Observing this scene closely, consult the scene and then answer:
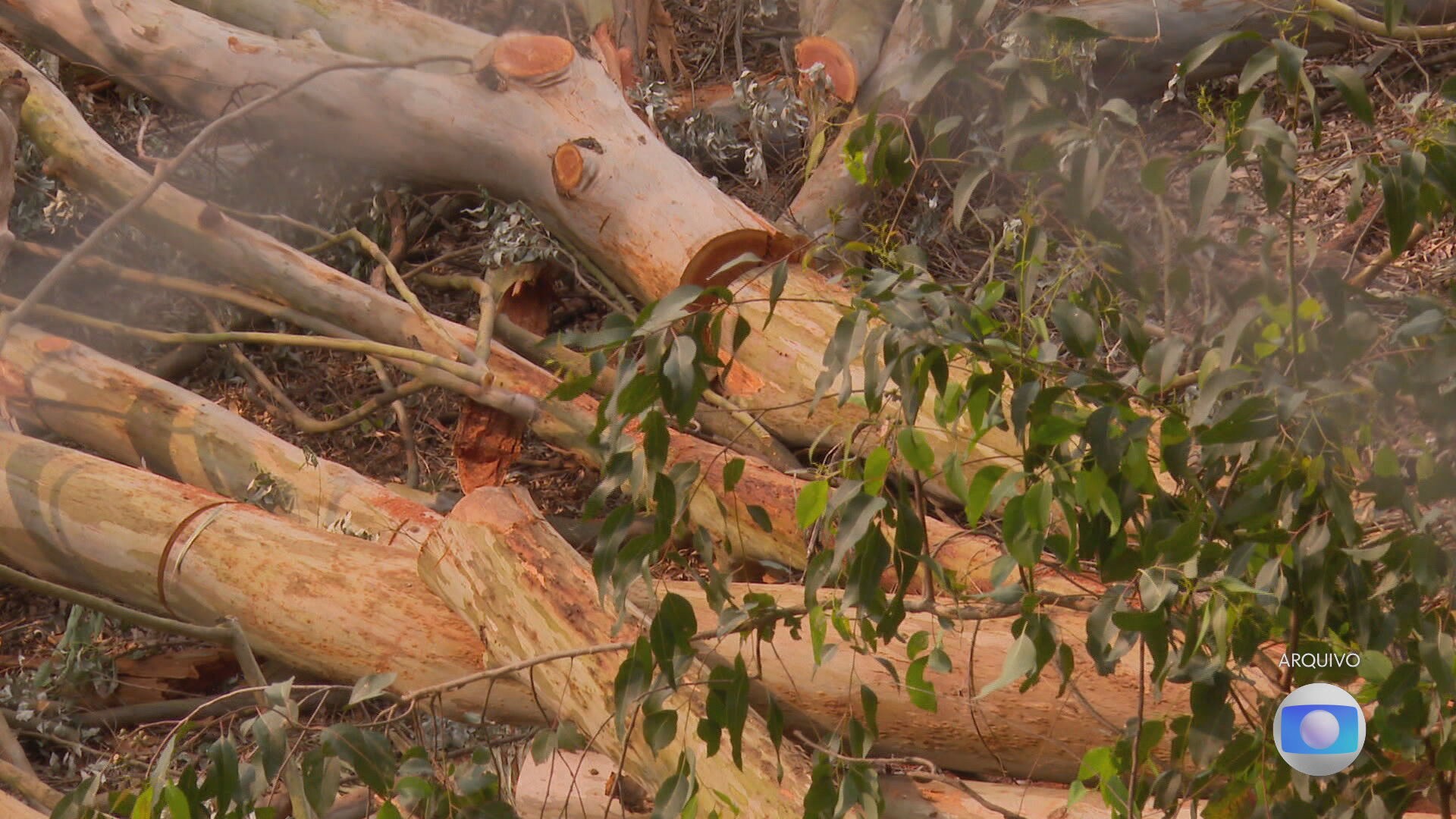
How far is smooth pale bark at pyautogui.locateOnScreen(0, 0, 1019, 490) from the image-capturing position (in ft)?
11.4

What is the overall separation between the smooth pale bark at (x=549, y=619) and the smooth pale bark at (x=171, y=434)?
1.98 ft

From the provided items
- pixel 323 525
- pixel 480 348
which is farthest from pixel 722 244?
pixel 323 525

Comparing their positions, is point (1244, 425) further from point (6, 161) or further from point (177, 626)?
point (6, 161)

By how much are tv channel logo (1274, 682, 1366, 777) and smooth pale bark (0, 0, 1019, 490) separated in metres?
1.66

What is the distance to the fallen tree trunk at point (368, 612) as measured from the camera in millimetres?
2432

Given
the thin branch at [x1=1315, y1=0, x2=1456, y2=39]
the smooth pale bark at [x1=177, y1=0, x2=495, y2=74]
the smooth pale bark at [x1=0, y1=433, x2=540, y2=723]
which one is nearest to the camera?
the thin branch at [x1=1315, y1=0, x2=1456, y2=39]

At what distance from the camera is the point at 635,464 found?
5.03 feet

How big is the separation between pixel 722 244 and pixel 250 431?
1282 mm

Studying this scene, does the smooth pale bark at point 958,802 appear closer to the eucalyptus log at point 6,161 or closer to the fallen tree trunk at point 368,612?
the fallen tree trunk at point 368,612

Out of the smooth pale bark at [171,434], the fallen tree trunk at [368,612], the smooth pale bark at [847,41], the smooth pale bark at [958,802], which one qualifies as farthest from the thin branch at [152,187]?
the smooth pale bark at [958,802]

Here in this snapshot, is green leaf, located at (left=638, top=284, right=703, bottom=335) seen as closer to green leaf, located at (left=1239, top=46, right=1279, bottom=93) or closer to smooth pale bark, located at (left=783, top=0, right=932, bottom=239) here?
green leaf, located at (left=1239, top=46, right=1279, bottom=93)

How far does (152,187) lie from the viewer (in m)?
3.36

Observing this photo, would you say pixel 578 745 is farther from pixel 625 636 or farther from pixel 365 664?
pixel 365 664

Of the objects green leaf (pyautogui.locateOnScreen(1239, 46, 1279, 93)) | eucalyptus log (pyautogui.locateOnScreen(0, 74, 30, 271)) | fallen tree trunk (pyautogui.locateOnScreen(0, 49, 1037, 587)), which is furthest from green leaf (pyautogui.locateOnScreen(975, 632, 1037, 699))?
eucalyptus log (pyautogui.locateOnScreen(0, 74, 30, 271))
